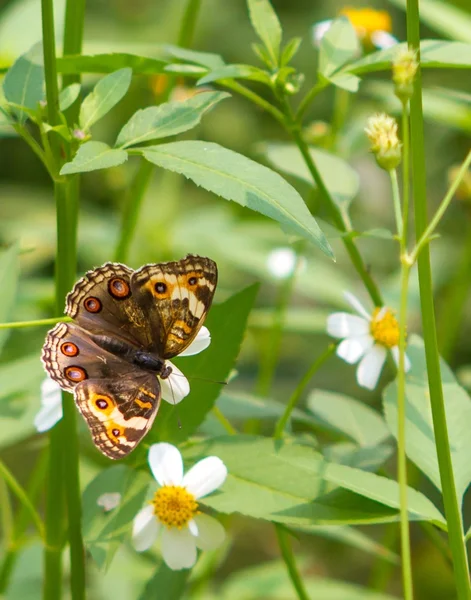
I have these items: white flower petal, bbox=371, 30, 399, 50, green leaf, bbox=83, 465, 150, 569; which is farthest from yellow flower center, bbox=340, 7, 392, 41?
green leaf, bbox=83, 465, 150, 569

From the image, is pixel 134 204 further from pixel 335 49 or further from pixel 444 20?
pixel 444 20

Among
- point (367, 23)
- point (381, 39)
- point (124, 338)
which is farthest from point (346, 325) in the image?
A: point (367, 23)

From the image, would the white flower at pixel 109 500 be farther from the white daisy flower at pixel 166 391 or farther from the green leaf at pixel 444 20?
the green leaf at pixel 444 20

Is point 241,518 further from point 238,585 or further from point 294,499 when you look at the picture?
point 294,499

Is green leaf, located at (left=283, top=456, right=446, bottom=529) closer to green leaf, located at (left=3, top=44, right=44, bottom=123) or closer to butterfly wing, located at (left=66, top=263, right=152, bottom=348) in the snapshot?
butterfly wing, located at (left=66, top=263, right=152, bottom=348)

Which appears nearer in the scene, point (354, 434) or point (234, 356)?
point (234, 356)

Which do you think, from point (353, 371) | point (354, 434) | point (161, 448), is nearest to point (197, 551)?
point (161, 448)
